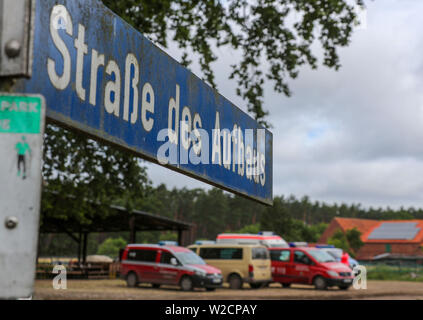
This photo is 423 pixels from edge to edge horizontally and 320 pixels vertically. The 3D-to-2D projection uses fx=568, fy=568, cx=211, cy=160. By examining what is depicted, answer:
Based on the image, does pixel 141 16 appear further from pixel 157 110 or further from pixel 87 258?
pixel 87 258

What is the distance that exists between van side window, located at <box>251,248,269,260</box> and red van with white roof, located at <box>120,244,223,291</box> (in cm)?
213

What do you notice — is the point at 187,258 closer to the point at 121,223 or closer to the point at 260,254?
the point at 260,254

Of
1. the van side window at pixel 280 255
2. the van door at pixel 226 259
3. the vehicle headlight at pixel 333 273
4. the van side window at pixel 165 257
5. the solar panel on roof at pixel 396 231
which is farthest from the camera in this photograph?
the solar panel on roof at pixel 396 231

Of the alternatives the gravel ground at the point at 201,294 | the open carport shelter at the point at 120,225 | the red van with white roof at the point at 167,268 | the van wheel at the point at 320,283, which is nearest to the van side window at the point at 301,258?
the van wheel at the point at 320,283

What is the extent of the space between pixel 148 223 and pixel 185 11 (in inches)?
1180

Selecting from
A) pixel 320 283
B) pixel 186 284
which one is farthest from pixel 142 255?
pixel 320 283

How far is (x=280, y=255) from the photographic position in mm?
23438

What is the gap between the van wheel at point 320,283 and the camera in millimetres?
22078

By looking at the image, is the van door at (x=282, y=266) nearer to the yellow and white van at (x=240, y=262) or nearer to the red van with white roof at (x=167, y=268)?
the yellow and white van at (x=240, y=262)

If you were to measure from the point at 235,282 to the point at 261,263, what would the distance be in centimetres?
127

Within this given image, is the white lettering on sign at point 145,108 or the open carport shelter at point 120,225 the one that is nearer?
the white lettering on sign at point 145,108

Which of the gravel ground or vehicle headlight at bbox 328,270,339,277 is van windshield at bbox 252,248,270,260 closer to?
the gravel ground

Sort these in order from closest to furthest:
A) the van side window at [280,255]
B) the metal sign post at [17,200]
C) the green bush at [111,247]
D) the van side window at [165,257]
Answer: the metal sign post at [17,200] < the van side window at [165,257] < the van side window at [280,255] < the green bush at [111,247]

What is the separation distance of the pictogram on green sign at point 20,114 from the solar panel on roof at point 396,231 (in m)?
74.2
